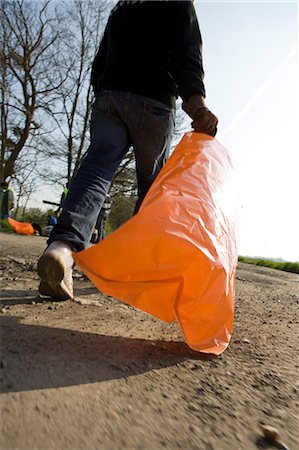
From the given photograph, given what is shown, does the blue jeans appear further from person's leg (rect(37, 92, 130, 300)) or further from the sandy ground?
the sandy ground

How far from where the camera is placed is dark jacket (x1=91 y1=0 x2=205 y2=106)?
58.6 inches

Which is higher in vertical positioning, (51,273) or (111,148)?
(111,148)

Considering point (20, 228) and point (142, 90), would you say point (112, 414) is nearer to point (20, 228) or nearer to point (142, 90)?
point (142, 90)

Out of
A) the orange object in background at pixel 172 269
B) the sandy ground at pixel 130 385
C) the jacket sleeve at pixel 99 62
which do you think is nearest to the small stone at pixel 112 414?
the sandy ground at pixel 130 385

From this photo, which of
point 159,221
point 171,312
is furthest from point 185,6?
point 171,312

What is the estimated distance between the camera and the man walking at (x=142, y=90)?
148 centimetres

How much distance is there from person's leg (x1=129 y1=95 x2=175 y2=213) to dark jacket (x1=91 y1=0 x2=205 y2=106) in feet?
0.18

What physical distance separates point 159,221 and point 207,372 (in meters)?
0.40

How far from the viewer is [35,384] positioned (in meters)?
0.65

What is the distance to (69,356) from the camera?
0.82m

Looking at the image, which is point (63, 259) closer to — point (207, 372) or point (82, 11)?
point (207, 372)

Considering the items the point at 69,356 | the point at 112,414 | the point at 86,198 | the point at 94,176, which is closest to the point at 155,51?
the point at 94,176

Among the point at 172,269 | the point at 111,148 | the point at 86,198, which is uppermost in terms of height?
the point at 111,148

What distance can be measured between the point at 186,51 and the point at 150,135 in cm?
37
